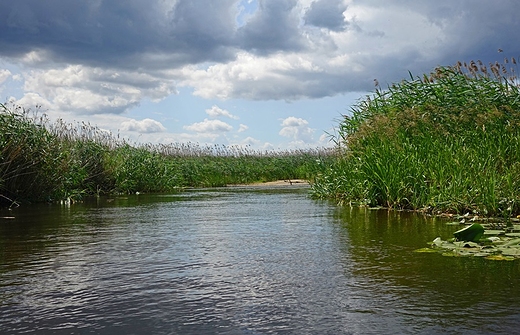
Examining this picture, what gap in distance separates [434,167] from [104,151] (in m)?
10.5

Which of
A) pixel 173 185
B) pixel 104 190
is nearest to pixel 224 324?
pixel 104 190

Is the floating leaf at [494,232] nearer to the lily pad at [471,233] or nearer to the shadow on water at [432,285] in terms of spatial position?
the shadow on water at [432,285]

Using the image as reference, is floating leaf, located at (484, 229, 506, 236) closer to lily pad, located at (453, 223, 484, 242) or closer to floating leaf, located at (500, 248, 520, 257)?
lily pad, located at (453, 223, 484, 242)

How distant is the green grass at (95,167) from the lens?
10031mm

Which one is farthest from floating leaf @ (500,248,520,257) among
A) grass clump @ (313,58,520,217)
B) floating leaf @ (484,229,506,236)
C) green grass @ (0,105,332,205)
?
green grass @ (0,105,332,205)

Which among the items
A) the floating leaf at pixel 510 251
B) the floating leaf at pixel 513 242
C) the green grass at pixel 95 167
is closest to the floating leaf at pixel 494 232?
the floating leaf at pixel 513 242

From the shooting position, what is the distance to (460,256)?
3945mm

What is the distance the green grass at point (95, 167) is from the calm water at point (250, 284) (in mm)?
4869

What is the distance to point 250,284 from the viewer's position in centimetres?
313

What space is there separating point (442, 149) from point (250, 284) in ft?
16.6

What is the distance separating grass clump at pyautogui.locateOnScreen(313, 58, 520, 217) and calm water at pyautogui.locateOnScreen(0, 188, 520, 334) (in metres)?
1.16

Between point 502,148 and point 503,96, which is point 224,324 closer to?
point 502,148

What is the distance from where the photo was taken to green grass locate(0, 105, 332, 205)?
1003 centimetres

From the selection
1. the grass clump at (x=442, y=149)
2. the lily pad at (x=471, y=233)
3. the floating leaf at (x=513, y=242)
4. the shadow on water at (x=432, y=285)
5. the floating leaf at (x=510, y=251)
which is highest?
the grass clump at (x=442, y=149)
